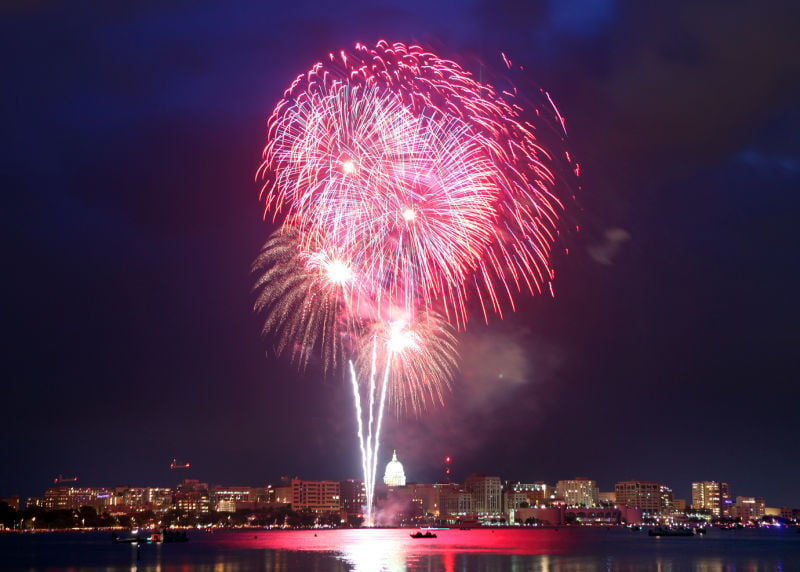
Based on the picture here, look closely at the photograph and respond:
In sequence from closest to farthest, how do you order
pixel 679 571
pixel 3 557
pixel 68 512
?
1. pixel 679 571
2. pixel 3 557
3. pixel 68 512

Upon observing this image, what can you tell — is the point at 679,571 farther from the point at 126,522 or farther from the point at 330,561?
the point at 126,522

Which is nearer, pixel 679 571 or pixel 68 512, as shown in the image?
pixel 679 571

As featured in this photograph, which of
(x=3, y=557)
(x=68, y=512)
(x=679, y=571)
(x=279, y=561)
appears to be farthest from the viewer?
(x=68, y=512)

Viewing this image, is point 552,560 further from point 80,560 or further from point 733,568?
point 80,560

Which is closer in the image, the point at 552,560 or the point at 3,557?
the point at 552,560

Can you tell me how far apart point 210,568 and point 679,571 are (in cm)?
3177

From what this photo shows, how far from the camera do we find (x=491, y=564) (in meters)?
65.2

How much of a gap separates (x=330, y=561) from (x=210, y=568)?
27.7 feet

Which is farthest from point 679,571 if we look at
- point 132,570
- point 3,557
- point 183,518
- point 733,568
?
point 183,518

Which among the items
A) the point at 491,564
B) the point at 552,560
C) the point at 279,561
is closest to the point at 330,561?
the point at 279,561

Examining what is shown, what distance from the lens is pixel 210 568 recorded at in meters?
64.2

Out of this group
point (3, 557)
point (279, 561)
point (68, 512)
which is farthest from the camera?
point (68, 512)

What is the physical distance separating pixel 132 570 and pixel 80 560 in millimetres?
17692

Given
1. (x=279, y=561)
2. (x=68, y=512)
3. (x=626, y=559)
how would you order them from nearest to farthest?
1. (x=279, y=561)
2. (x=626, y=559)
3. (x=68, y=512)
